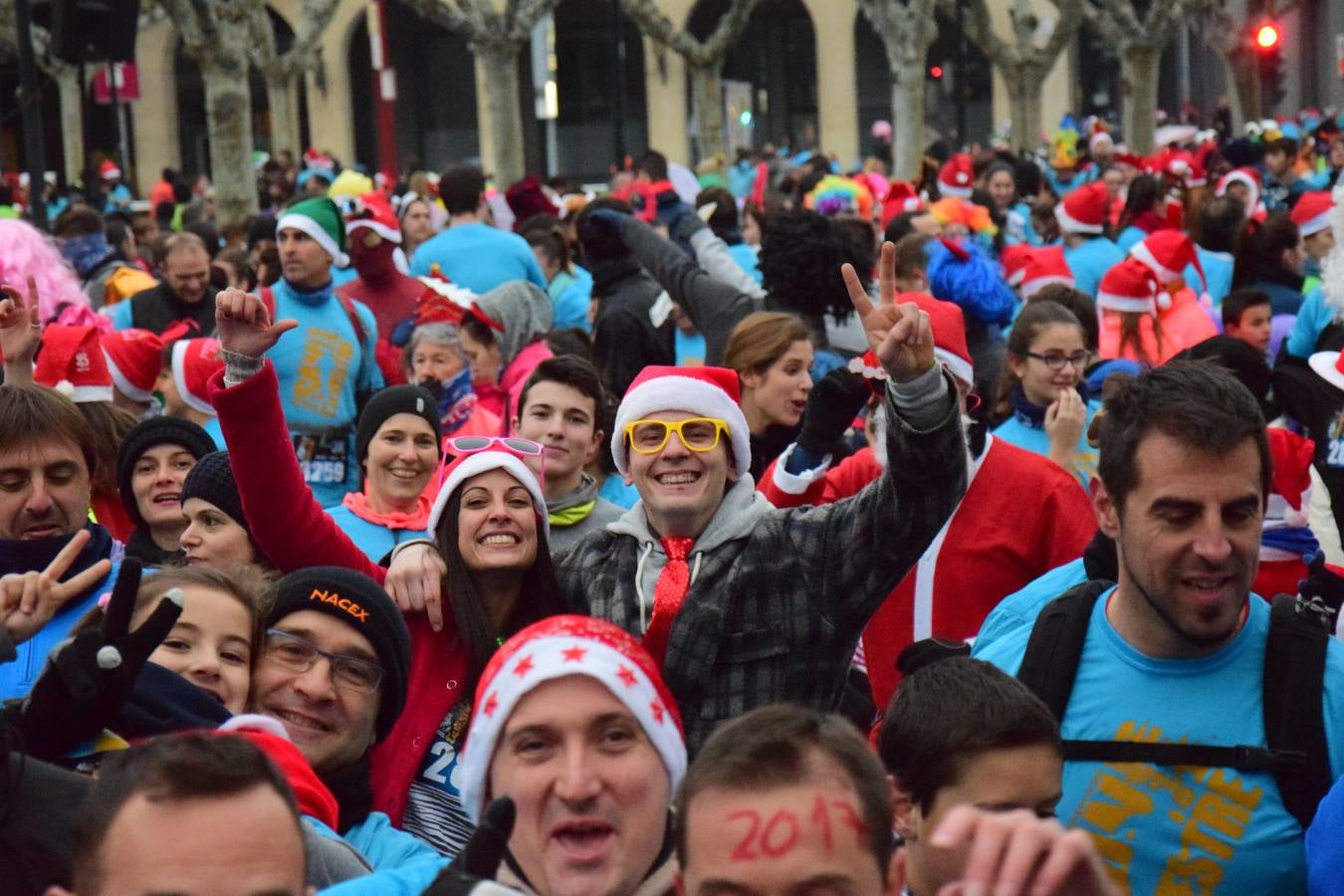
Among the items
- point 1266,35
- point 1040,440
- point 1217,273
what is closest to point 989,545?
point 1040,440

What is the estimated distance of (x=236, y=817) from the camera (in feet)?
8.82

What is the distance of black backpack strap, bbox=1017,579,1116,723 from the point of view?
12.2 feet

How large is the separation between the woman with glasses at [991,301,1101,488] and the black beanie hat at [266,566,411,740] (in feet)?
10.1

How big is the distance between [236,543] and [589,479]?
3.97ft

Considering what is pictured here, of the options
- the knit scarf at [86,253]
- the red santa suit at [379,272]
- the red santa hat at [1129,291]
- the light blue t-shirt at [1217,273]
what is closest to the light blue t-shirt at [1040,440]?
the red santa hat at [1129,291]

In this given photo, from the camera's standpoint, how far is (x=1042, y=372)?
7.12 meters

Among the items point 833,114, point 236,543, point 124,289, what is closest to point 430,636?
point 236,543

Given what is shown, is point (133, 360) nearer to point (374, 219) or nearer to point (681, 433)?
point (374, 219)

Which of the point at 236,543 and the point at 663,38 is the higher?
the point at 663,38

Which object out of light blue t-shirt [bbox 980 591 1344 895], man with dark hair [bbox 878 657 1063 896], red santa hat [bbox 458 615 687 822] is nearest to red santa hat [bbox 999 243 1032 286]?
light blue t-shirt [bbox 980 591 1344 895]

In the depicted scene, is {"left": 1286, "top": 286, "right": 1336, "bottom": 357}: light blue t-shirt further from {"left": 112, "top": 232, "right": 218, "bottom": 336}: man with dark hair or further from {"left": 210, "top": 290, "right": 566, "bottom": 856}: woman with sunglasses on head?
{"left": 112, "top": 232, "right": 218, "bottom": 336}: man with dark hair

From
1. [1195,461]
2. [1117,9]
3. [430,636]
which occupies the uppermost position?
[1117,9]

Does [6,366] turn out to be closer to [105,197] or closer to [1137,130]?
[105,197]

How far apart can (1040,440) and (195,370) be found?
3060 millimetres
